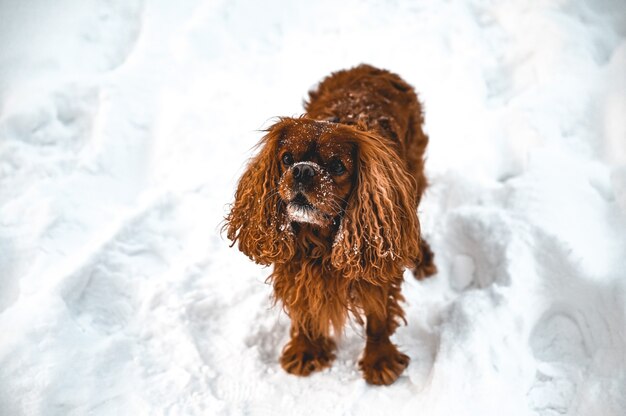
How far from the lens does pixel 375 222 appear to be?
251cm

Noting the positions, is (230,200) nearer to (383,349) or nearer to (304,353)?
(304,353)

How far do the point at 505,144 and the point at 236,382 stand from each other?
2.89 m

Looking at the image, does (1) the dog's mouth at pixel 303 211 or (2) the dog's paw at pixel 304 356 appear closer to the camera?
(1) the dog's mouth at pixel 303 211

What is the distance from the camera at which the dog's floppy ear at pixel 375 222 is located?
8.25 ft

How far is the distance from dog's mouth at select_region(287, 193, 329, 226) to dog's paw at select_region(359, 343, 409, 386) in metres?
0.97

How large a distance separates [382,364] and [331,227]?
926 mm

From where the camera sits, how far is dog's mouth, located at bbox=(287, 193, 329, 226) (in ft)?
7.83

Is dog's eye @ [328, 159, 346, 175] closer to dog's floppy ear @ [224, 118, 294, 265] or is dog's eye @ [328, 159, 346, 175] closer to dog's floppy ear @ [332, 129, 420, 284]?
dog's floppy ear @ [332, 129, 420, 284]

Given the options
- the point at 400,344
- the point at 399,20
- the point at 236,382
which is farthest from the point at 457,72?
the point at 236,382

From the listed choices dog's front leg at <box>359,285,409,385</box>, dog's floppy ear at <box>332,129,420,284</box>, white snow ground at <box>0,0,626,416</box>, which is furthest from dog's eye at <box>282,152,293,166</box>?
dog's front leg at <box>359,285,409,385</box>

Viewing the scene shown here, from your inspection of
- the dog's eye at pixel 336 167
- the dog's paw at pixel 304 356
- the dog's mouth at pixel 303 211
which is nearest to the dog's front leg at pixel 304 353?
the dog's paw at pixel 304 356

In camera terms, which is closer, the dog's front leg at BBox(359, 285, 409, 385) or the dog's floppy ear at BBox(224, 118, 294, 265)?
the dog's floppy ear at BBox(224, 118, 294, 265)

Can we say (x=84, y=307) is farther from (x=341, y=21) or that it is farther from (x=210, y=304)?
(x=341, y=21)

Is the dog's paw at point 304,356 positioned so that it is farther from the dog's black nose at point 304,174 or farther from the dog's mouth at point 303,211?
the dog's black nose at point 304,174
